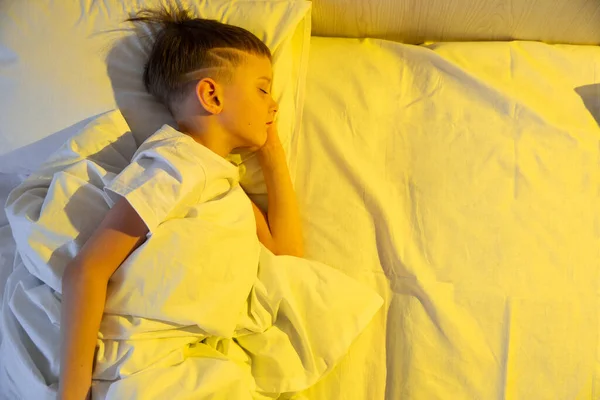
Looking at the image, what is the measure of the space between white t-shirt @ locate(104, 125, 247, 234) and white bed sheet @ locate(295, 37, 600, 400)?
22 centimetres

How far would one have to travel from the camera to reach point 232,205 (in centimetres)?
87

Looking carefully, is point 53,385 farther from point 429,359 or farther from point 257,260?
point 429,359

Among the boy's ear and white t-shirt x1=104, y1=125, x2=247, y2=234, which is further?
the boy's ear

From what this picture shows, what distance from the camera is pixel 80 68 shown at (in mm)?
963

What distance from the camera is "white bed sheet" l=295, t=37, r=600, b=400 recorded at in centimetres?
87

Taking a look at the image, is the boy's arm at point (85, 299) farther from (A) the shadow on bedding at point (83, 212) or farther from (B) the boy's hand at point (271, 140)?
(B) the boy's hand at point (271, 140)

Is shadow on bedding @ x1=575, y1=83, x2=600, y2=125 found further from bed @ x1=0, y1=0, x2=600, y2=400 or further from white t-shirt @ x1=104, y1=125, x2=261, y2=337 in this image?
white t-shirt @ x1=104, y1=125, x2=261, y2=337

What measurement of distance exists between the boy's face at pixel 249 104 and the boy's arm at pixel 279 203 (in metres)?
0.05

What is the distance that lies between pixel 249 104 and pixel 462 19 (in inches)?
20.4

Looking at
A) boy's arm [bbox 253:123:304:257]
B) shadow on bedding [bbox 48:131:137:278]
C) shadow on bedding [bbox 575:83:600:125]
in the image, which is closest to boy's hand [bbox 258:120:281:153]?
boy's arm [bbox 253:123:304:257]

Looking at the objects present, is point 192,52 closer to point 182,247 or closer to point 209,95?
point 209,95

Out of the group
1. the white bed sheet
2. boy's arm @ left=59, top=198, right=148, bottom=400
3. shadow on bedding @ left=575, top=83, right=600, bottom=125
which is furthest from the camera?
shadow on bedding @ left=575, top=83, right=600, bottom=125

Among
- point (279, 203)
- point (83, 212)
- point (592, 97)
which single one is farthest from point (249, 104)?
point (592, 97)

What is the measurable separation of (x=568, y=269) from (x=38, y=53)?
1.05 metres
